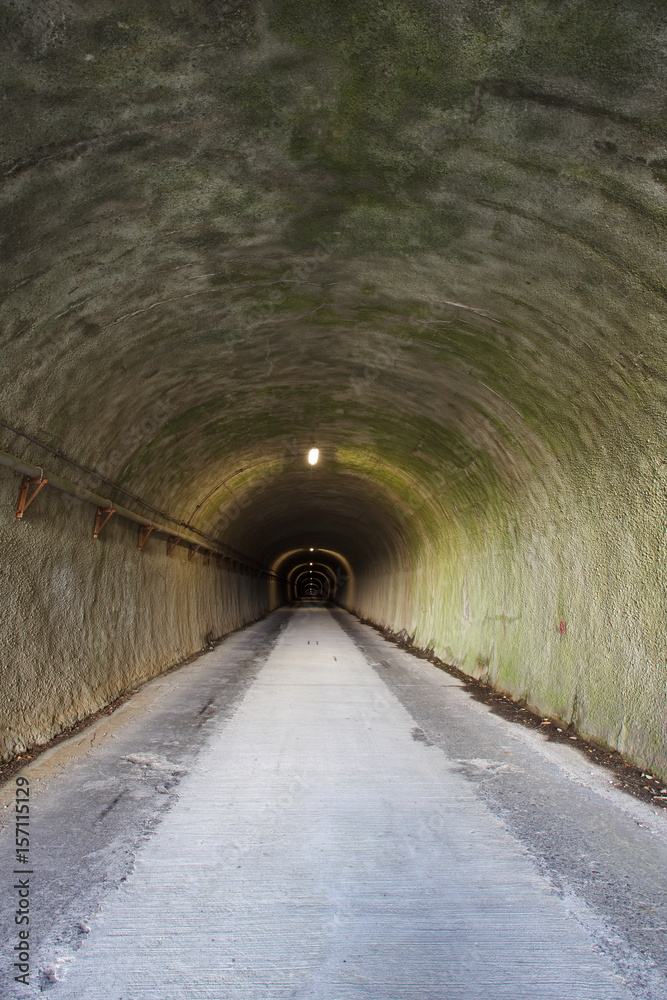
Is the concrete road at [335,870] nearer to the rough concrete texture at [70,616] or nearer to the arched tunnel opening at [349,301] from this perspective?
the rough concrete texture at [70,616]

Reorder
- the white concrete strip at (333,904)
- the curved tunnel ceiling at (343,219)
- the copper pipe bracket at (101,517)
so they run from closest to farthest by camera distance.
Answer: the white concrete strip at (333,904)
the curved tunnel ceiling at (343,219)
the copper pipe bracket at (101,517)

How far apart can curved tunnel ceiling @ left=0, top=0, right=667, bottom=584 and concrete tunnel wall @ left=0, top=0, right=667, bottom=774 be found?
20 mm

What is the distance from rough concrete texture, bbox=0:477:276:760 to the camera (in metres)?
5.93

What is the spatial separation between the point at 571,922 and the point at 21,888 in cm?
285

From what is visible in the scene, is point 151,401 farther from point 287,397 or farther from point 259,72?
point 259,72

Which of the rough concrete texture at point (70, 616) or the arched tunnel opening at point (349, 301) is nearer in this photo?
the arched tunnel opening at point (349, 301)

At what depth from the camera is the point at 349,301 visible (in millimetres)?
6910

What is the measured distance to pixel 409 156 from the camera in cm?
442

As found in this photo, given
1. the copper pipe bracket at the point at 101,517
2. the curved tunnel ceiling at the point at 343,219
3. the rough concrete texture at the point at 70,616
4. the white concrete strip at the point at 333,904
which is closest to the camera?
the white concrete strip at the point at 333,904

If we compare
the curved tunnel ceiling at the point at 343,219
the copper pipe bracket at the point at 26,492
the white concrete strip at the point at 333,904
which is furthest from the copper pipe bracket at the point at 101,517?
the white concrete strip at the point at 333,904

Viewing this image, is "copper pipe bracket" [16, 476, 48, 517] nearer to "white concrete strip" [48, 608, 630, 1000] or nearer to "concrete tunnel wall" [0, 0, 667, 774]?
"concrete tunnel wall" [0, 0, 667, 774]

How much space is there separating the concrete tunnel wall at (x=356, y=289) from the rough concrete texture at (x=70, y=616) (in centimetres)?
5

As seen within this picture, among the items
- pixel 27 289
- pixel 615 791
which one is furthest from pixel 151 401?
pixel 615 791

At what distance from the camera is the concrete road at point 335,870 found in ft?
9.44
